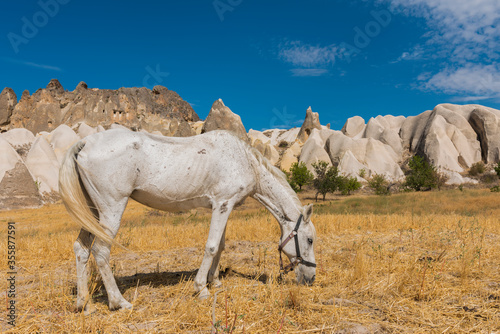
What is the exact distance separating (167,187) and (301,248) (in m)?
2.22

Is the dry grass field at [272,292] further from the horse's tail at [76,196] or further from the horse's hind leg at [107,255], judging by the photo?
the horse's tail at [76,196]

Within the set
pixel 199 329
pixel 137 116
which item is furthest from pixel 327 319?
pixel 137 116

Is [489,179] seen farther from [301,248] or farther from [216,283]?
[216,283]

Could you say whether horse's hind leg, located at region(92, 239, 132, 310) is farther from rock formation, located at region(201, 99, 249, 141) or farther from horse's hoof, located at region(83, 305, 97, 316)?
rock formation, located at region(201, 99, 249, 141)

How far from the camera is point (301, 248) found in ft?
15.2

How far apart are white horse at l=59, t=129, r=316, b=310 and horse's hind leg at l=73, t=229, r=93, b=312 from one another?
0.04 feet

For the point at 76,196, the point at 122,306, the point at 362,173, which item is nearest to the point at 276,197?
the point at 122,306

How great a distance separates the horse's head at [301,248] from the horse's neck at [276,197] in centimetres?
17

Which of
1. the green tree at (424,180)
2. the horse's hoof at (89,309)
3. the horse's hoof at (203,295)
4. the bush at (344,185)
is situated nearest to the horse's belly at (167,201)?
the horse's hoof at (203,295)

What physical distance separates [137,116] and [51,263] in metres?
105

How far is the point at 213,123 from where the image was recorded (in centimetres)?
5434

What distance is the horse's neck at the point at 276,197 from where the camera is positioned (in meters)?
4.72

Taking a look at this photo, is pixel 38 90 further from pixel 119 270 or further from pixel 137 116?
pixel 119 270

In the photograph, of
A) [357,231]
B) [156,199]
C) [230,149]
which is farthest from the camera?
[357,231]
